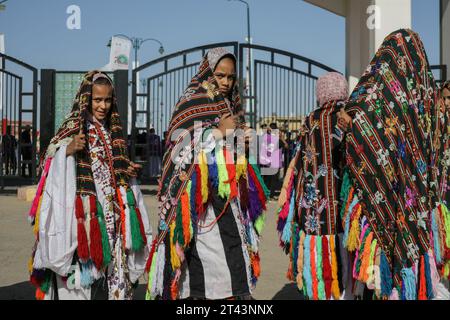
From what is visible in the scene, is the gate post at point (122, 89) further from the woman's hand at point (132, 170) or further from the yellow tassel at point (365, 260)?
the yellow tassel at point (365, 260)

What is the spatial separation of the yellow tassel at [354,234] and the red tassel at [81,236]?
151 centimetres

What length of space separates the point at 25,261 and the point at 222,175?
11.4 ft

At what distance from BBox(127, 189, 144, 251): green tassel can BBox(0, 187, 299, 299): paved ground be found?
3.79ft

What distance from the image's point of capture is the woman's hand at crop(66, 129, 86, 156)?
3.72 meters

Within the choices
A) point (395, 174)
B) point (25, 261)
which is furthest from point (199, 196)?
point (25, 261)

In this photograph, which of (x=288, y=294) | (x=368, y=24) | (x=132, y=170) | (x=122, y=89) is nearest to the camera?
(x=132, y=170)

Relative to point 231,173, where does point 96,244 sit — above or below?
below

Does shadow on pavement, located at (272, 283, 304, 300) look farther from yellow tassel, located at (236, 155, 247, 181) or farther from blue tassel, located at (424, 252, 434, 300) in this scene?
blue tassel, located at (424, 252, 434, 300)

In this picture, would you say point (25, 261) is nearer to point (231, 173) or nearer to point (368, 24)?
point (231, 173)

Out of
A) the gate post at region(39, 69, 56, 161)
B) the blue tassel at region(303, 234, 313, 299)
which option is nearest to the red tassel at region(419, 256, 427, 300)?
the blue tassel at region(303, 234, 313, 299)

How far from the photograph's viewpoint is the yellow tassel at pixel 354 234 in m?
3.59

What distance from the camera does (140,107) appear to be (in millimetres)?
12602

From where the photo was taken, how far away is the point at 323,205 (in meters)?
3.86
